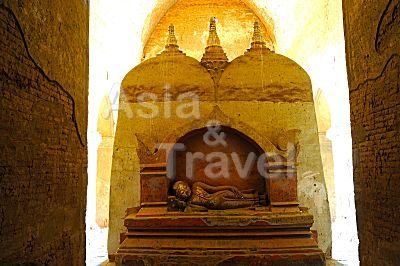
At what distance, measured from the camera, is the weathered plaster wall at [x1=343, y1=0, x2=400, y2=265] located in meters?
3.94

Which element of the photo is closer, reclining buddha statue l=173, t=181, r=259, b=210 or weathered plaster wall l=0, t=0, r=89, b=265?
weathered plaster wall l=0, t=0, r=89, b=265

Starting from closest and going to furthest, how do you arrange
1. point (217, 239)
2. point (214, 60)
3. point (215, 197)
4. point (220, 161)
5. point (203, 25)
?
point (217, 239)
point (215, 197)
point (220, 161)
point (214, 60)
point (203, 25)

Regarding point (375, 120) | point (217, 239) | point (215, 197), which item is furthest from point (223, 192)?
point (375, 120)

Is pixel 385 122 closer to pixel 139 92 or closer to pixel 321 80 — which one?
pixel 139 92

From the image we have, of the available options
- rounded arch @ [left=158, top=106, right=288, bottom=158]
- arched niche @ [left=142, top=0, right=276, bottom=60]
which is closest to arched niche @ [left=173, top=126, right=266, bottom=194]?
rounded arch @ [left=158, top=106, right=288, bottom=158]

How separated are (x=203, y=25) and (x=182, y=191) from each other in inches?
357

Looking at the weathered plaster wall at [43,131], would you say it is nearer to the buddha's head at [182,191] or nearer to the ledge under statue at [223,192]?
the ledge under statue at [223,192]

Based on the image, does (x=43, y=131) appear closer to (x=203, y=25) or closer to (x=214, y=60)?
(x=214, y=60)

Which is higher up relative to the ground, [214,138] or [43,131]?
[214,138]

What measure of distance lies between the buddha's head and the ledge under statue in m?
0.02

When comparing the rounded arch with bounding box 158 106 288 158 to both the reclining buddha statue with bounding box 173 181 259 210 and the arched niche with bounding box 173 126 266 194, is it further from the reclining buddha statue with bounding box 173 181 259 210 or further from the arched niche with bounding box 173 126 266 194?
the reclining buddha statue with bounding box 173 181 259 210

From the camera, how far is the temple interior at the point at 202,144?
383cm

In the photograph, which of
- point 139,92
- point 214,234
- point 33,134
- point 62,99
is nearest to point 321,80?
point 139,92

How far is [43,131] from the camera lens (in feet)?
13.3
